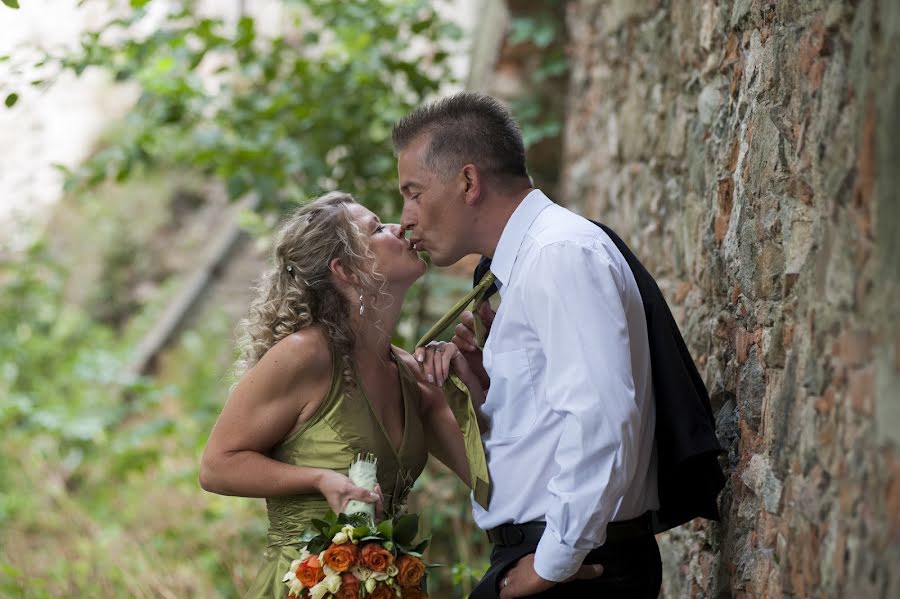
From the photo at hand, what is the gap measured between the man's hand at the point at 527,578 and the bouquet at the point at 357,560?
0.83ft

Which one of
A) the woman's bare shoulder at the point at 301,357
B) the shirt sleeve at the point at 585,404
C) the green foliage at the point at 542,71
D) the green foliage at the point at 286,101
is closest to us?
the shirt sleeve at the point at 585,404

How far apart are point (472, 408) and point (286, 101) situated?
3.24 m

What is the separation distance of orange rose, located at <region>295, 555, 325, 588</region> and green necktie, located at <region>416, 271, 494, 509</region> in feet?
1.43

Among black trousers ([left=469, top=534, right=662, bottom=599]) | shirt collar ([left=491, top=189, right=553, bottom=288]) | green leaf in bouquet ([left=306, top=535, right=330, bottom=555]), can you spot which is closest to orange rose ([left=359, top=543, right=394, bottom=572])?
green leaf in bouquet ([left=306, top=535, right=330, bottom=555])

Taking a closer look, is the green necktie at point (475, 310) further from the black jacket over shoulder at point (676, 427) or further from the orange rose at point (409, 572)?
the orange rose at point (409, 572)

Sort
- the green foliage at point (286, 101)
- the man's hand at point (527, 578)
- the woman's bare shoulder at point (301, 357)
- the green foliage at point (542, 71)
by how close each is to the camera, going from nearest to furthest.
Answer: the man's hand at point (527, 578), the woman's bare shoulder at point (301, 357), the green foliage at point (286, 101), the green foliage at point (542, 71)

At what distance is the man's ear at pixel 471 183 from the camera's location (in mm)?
2398

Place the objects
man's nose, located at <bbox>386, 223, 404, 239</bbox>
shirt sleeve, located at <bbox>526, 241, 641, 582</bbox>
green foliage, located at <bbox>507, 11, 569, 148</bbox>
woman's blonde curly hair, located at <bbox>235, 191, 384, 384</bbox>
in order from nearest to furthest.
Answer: shirt sleeve, located at <bbox>526, 241, 641, 582</bbox>
woman's blonde curly hair, located at <bbox>235, 191, 384, 384</bbox>
man's nose, located at <bbox>386, 223, 404, 239</bbox>
green foliage, located at <bbox>507, 11, 569, 148</bbox>

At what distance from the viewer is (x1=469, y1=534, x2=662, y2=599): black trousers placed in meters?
2.20

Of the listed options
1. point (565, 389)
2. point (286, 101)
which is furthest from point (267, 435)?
point (286, 101)

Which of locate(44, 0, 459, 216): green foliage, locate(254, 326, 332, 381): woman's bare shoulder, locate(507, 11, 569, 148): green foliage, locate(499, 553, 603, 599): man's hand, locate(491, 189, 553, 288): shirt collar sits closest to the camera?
locate(499, 553, 603, 599): man's hand

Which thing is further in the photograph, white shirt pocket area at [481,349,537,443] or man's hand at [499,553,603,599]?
white shirt pocket area at [481,349,537,443]

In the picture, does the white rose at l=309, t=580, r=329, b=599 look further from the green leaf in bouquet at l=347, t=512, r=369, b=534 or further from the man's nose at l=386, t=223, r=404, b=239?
the man's nose at l=386, t=223, r=404, b=239

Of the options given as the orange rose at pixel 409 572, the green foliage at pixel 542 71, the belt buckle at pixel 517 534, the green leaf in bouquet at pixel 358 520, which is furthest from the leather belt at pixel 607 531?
the green foliage at pixel 542 71
